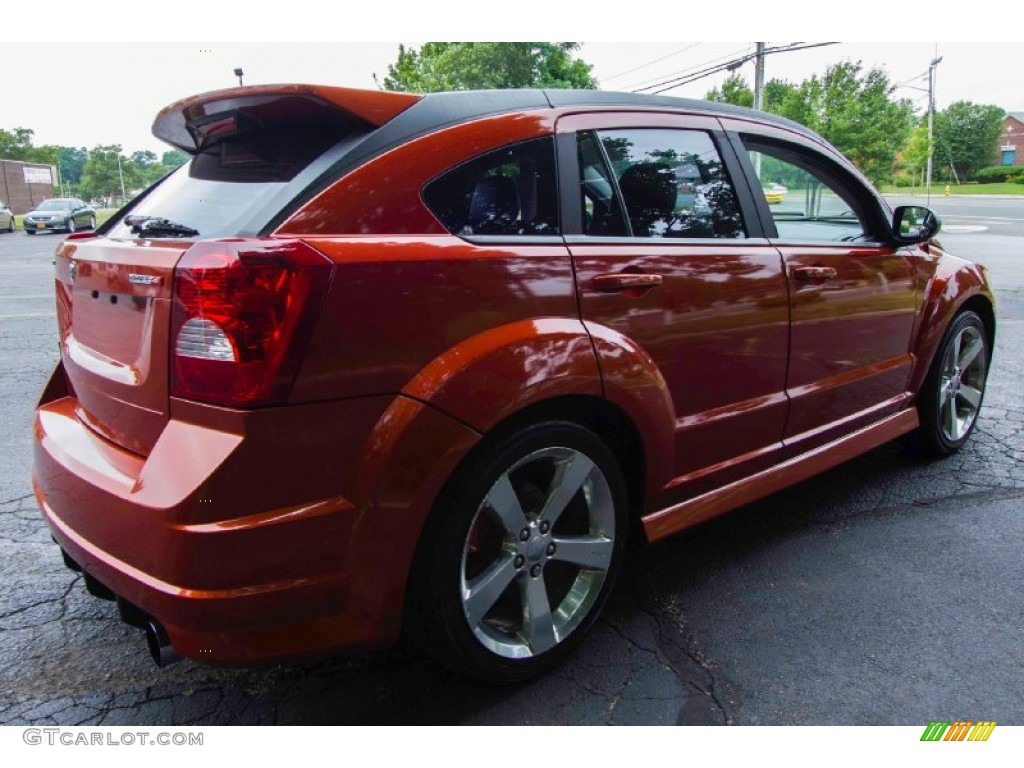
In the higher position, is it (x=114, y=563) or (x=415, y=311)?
(x=415, y=311)

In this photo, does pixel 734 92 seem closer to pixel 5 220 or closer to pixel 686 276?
pixel 5 220

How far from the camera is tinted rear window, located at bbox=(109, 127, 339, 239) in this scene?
77.5 inches

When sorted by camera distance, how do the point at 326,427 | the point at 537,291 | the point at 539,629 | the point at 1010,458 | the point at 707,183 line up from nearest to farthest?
the point at 326,427, the point at 537,291, the point at 539,629, the point at 707,183, the point at 1010,458

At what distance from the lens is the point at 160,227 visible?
2.06 meters

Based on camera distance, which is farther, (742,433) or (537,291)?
(742,433)

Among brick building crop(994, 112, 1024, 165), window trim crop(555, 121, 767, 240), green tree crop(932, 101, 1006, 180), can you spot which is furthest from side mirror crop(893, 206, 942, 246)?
brick building crop(994, 112, 1024, 165)

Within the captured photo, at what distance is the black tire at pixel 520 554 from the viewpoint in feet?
6.61

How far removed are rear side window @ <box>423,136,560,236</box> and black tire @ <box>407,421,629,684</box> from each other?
578 millimetres

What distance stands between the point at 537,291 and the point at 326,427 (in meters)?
Result: 0.71

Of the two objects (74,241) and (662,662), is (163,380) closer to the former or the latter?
(74,241)

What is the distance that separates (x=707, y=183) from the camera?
9.20 ft

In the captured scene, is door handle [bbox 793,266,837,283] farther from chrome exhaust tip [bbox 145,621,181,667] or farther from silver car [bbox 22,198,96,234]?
silver car [bbox 22,198,96,234]

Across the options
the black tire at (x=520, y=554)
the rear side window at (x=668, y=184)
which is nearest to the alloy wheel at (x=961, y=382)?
the rear side window at (x=668, y=184)

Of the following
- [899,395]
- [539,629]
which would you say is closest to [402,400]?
[539,629]
